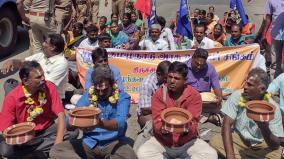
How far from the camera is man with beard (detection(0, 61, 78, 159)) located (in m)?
4.66

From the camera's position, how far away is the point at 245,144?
4805mm

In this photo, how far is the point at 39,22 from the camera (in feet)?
26.7

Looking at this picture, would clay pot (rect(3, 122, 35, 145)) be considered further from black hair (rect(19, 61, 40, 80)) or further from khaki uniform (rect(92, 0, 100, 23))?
khaki uniform (rect(92, 0, 100, 23))

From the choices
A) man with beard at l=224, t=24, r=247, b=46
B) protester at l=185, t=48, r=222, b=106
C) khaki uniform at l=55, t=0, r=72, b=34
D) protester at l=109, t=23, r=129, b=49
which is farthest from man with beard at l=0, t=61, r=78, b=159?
khaki uniform at l=55, t=0, r=72, b=34

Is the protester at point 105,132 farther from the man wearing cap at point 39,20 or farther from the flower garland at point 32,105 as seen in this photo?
the man wearing cap at point 39,20

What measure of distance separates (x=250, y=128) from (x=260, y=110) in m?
0.75

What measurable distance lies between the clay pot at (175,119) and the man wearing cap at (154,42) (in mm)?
3920

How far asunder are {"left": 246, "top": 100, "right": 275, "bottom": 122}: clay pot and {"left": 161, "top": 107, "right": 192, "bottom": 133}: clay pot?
508 mm

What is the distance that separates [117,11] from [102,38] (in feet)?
16.4

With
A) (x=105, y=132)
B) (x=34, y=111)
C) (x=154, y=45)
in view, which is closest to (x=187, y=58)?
(x=154, y=45)

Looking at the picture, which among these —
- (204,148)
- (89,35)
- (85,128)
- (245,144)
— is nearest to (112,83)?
(85,128)

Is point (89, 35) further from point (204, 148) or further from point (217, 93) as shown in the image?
point (204, 148)

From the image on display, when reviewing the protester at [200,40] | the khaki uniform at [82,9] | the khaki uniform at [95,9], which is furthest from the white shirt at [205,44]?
the khaki uniform at [95,9]

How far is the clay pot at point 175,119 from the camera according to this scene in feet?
12.9
